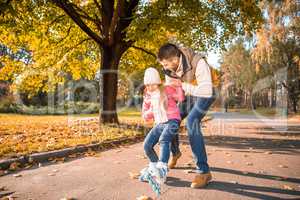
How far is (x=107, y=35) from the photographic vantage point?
1366 centimetres

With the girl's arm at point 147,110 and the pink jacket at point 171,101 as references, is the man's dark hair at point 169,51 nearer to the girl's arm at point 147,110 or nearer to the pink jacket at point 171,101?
the pink jacket at point 171,101

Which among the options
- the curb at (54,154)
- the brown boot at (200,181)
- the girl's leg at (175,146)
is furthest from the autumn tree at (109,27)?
the brown boot at (200,181)

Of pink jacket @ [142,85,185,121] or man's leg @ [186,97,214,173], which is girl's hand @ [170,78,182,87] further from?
man's leg @ [186,97,214,173]

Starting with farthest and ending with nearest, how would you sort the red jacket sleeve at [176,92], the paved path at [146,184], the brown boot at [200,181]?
the red jacket sleeve at [176,92]
the brown boot at [200,181]
the paved path at [146,184]

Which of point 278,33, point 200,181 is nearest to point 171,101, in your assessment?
point 200,181

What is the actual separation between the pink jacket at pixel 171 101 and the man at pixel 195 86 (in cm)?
14

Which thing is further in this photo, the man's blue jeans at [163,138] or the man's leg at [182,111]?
the man's leg at [182,111]

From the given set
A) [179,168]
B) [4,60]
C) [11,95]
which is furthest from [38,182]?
[11,95]

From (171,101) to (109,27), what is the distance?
392 inches

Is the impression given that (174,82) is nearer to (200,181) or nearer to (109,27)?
(200,181)

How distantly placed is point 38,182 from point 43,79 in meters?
12.6

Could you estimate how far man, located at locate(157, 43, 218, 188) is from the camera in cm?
435

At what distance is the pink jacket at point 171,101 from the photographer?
179 inches

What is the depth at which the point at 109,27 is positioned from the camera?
1380cm
